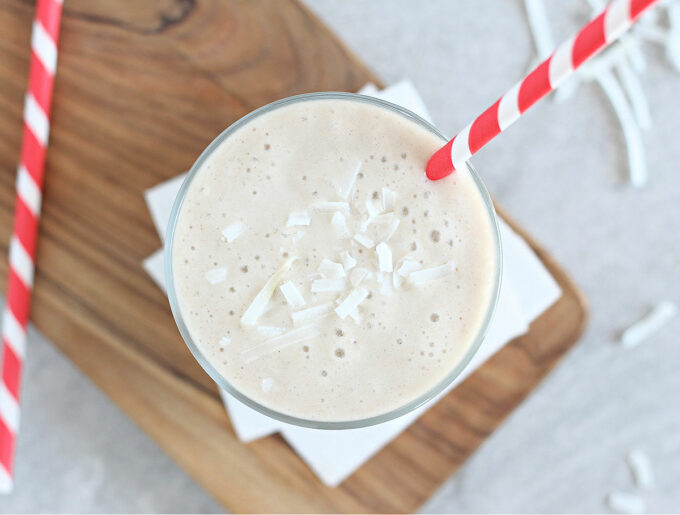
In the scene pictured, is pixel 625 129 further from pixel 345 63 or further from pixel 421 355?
pixel 421 355

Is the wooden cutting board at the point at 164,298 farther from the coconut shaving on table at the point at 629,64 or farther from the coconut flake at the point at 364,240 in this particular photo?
the coconut shaving on table at the point at 629,64

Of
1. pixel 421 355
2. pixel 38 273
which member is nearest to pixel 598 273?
pixel 421 355

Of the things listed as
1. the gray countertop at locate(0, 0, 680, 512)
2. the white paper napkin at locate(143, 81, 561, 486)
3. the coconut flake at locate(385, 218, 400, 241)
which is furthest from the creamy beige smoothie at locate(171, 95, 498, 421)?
→ the gray countertop at locate(0, 0, 680, 512)

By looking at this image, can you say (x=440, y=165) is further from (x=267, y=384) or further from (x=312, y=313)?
(x=267, y=384)

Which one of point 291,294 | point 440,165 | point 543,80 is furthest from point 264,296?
point 543,80

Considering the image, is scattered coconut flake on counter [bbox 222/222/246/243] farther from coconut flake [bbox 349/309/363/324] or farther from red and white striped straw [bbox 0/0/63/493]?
red and white striped straw [bbox 0/0/63/493]

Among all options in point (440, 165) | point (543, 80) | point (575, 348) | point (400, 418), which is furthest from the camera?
point (575, 348)

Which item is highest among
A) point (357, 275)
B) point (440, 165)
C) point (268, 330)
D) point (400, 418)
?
point (440, 165)
